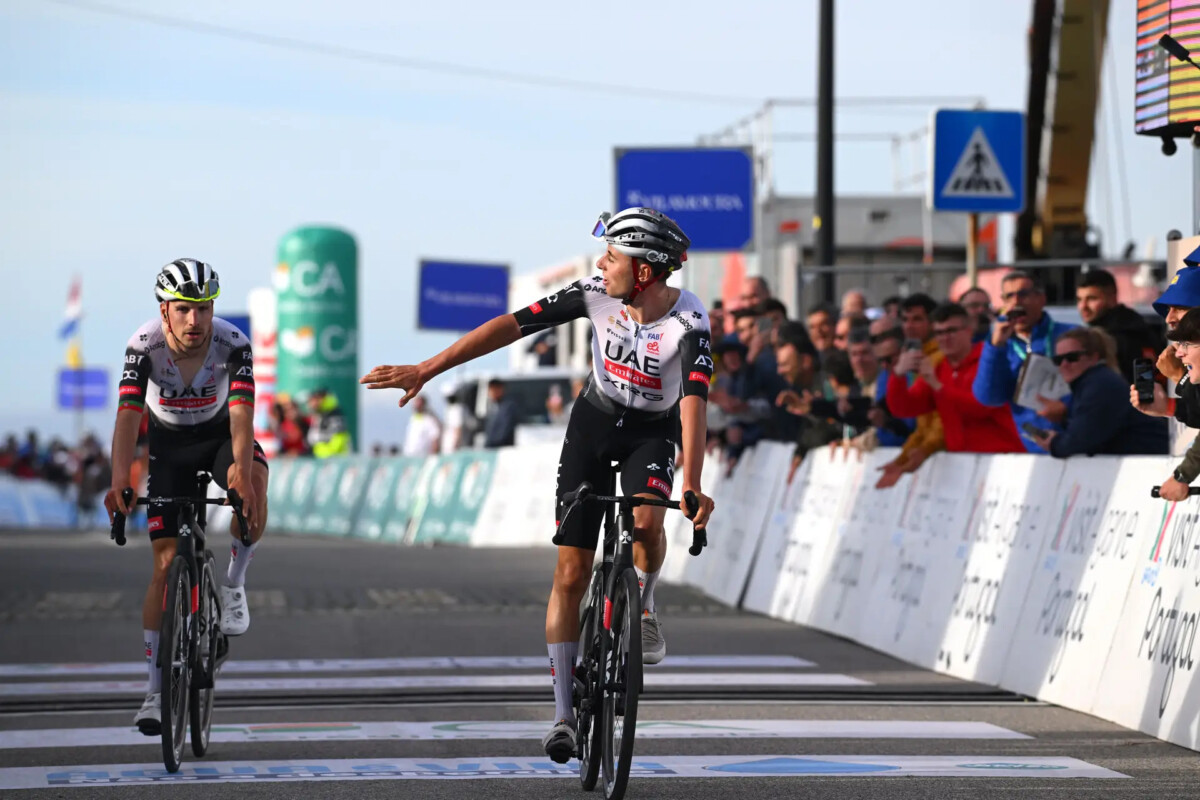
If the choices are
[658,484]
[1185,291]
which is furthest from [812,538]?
[658,484]

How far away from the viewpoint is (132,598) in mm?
17156

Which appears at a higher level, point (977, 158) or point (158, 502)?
point (977, 158)

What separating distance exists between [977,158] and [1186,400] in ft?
27.7

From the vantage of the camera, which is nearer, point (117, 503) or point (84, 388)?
point (117, 503)

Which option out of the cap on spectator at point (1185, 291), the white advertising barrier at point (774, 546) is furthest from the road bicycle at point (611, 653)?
the white advertising barrier at point (774, 546)

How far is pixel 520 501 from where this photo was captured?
25.9m

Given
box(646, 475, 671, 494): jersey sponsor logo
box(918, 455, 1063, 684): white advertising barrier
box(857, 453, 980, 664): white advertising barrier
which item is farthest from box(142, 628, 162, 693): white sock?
box(857, 453, 980, 664): white advertising barrier

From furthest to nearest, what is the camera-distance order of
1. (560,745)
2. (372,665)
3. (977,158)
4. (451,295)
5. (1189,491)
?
1. (451,295)
2. (977,158)
3. (372,665)
4. (1189,491)
5. (560,745)

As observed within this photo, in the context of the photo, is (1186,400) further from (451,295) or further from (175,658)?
(451,295)

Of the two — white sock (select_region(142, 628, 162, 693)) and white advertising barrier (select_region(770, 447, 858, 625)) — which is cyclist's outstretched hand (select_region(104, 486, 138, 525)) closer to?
white sock (select_region(142, 628, 162, 693))

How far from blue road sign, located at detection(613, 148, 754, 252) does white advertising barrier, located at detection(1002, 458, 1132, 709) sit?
462 inches

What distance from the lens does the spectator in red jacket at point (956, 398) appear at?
12.1 m

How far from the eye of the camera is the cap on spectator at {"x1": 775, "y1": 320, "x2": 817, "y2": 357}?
578 inches

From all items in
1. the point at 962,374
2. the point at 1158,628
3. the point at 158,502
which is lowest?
the point at 1158,628
